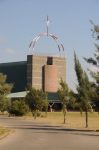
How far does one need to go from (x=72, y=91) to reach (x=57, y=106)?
316ft

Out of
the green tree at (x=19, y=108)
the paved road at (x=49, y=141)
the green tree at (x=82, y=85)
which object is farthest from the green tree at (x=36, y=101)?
the paved road at (x=49, y=141)

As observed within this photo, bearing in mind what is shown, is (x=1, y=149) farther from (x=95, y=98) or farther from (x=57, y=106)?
(x=57, y=106)

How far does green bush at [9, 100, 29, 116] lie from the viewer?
8412cm

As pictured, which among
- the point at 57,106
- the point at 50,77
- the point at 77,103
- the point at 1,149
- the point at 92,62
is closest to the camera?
the point at 1,149

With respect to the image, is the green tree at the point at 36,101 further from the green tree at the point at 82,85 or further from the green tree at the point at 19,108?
the green tree at the point at 82,85

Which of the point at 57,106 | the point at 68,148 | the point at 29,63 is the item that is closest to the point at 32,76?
the point at 29,63

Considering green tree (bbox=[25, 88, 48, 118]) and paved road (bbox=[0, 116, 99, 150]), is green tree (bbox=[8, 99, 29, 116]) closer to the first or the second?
green tree (bbox=[25, 88, 48, 118])

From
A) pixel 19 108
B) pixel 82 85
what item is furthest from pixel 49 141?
pixel 19 108

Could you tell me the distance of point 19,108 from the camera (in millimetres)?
85000

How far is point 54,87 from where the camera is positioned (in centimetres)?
15875

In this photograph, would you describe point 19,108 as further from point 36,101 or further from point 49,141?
point 49,141

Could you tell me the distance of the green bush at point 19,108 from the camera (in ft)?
276

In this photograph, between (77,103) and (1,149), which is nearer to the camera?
(1,149)

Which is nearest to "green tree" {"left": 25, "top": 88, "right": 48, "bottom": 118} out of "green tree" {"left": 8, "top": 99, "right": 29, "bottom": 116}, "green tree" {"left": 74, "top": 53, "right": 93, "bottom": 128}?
"green tree" {"left": 8, "top": 99, "right": 29, "bottom": 116}
